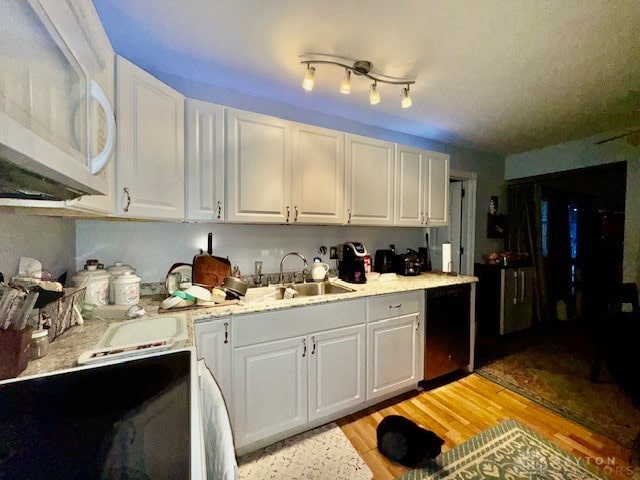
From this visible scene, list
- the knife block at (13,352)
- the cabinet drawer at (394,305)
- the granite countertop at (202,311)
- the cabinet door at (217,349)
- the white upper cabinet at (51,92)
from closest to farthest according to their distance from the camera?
the white upper cabinet at (51,92), the knife block at (13,352), the granite countertop at (202,311), the cabinet door at (217,349), the cabinet drawer at (394,305)

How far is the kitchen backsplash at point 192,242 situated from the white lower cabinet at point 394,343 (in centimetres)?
74

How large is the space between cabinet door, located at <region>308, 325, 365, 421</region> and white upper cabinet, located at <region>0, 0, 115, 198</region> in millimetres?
1428

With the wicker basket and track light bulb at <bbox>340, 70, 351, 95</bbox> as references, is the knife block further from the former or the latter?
track light bulb at <bbox>340, 70, 351, 95</bbox>

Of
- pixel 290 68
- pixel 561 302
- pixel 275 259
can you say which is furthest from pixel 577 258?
pixel 290 68

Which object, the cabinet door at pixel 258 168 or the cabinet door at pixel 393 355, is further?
the cabinet door at pixel 393 355

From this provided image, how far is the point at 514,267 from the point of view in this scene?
3252mm

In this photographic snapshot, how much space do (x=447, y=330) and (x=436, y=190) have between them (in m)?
1.35

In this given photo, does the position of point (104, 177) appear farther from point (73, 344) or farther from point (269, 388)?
point (269, 388)

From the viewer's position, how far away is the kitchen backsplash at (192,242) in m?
1.65

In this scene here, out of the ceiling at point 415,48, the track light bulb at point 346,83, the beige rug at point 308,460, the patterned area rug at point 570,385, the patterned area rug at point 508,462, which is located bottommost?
the beige rug at point 308,460

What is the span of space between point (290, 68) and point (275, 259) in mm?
1404

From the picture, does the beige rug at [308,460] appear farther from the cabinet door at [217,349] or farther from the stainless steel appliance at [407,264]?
the stainless steel appliance at [407,264]

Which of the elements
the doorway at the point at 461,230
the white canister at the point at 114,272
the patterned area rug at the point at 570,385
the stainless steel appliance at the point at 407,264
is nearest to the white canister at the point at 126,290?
the white canister at the point at 114,272

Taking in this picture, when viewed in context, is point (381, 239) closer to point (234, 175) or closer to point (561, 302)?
point (234, 175)
